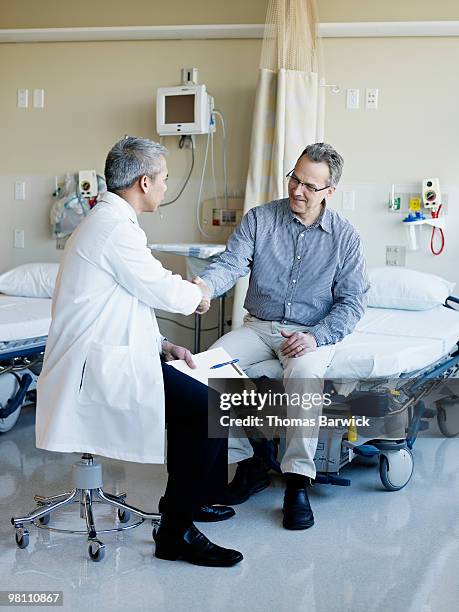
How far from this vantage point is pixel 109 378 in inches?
98.9

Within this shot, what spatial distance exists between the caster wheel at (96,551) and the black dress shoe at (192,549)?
171 mm

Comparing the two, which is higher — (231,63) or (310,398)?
(231,63)

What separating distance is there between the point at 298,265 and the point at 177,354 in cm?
78

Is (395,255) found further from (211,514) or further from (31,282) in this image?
(211,514)

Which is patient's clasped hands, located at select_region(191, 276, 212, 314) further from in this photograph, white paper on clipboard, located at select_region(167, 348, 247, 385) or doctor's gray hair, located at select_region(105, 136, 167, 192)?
doctor's gray hair, located at select_region(105, 136, 167, 192)

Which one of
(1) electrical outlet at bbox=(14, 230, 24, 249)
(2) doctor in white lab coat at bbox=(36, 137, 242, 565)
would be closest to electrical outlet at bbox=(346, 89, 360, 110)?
(1) electrical outlet at bbox=(14, 230, 24, 249)

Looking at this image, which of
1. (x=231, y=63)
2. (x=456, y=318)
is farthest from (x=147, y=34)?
(x=456, y=318)

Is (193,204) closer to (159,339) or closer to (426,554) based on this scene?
(159,339)

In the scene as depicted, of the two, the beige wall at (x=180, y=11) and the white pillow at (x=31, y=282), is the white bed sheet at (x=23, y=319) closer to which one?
the white pillow at (x=31, y=282)

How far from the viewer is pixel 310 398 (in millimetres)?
3035

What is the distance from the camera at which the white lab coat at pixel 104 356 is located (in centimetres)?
252

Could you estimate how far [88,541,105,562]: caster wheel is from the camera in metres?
2.61

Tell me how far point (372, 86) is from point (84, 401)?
3.06 metres

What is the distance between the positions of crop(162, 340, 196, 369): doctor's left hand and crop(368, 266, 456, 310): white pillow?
1.85 m
